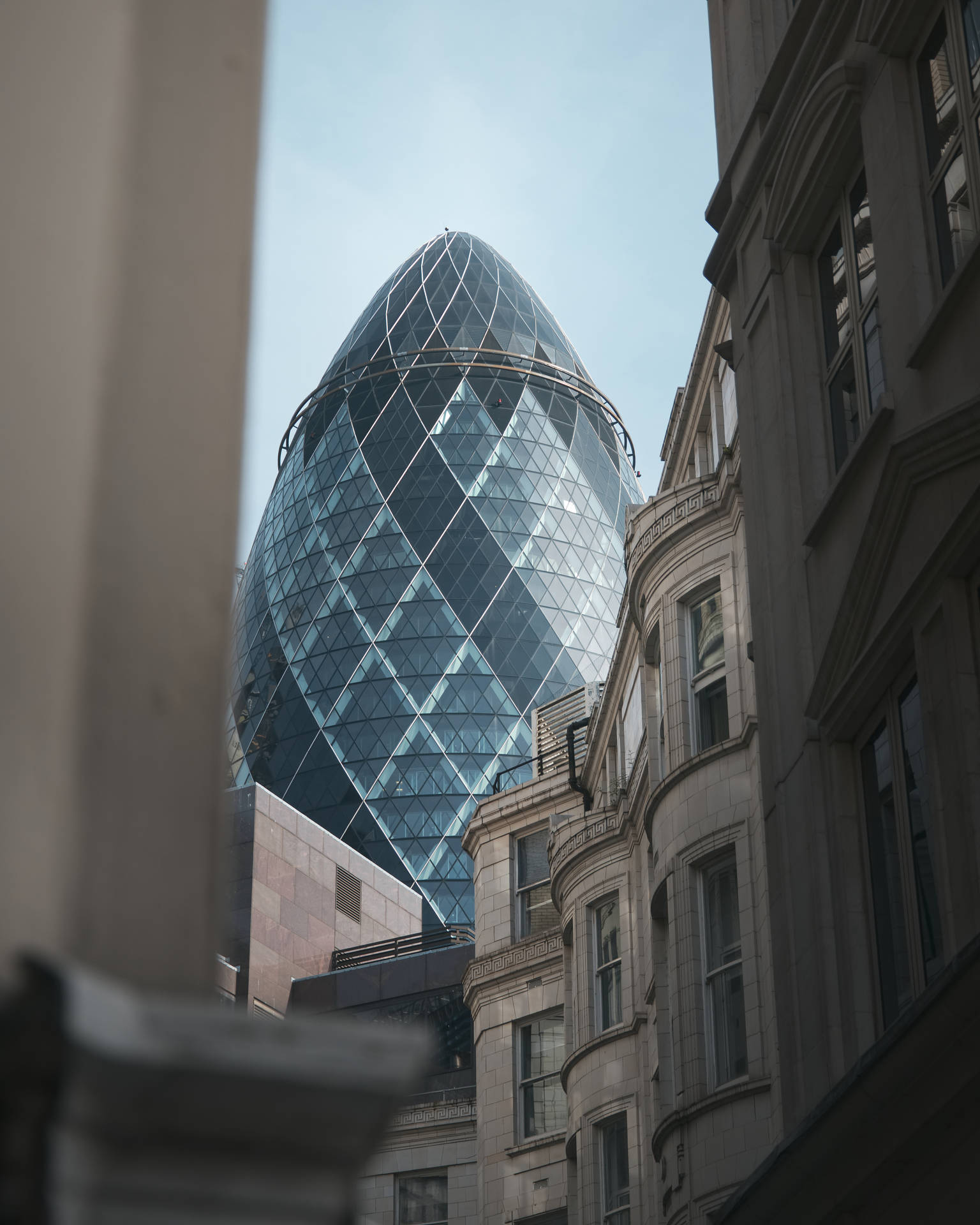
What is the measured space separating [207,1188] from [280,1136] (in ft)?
0.40

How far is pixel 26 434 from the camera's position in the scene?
10.0 feet

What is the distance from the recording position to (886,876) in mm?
12695

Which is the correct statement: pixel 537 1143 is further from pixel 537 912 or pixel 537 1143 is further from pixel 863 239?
pixel 863 239

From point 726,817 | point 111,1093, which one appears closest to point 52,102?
point 111,1093

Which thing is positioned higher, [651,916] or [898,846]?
[651,916]

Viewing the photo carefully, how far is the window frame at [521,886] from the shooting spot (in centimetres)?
3631

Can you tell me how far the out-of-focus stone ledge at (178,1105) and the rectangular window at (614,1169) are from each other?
25.5 m

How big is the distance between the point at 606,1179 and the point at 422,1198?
1561cm

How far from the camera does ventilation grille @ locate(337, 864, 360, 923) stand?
57500 mm

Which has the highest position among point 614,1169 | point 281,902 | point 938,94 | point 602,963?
point 281,902

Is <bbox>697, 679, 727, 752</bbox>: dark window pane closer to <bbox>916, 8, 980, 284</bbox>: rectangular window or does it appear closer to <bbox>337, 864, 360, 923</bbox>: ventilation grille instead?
<bbox>916, 8, 980, 284</bbox>: rectangular window

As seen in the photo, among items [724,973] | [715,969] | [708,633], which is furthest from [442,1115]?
[724,973]

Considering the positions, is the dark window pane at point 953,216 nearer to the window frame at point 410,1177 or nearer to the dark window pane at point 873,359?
the dark window pane at point 873,359

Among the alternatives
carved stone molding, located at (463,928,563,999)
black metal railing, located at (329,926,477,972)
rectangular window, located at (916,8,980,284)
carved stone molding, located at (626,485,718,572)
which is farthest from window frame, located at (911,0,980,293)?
black metal railing, located at (329,926,477,972)
